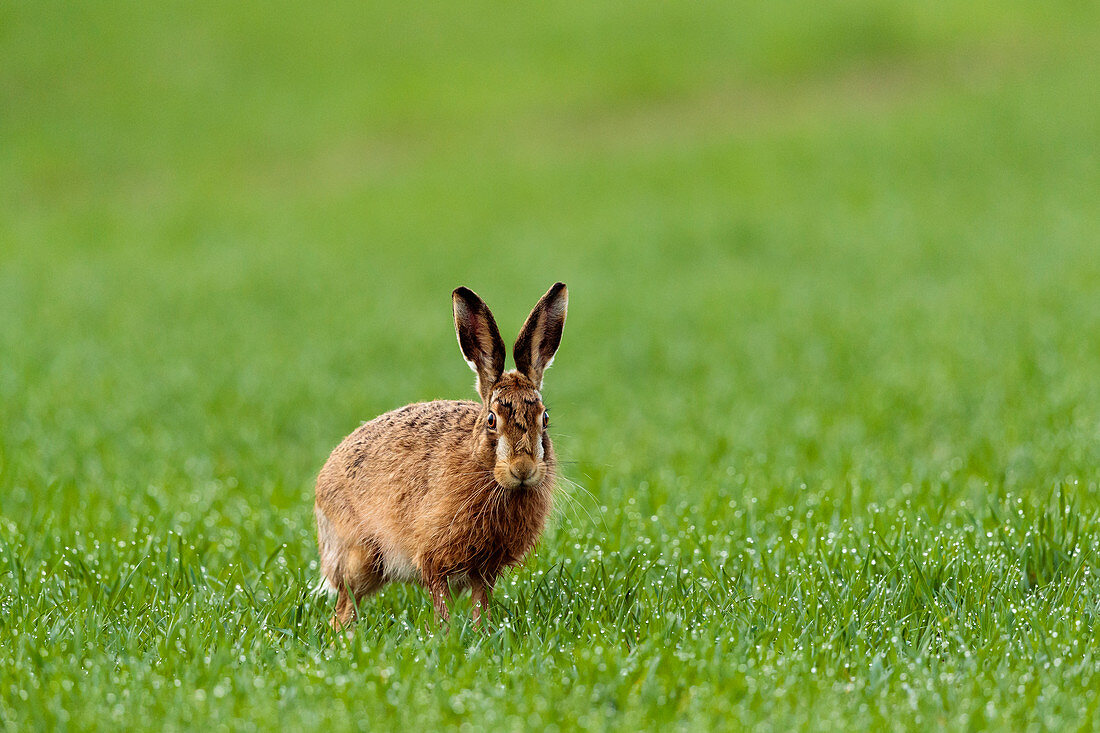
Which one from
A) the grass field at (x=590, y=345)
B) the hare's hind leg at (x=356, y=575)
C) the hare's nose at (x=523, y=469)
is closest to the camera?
the grass field at (x=590, y=345)

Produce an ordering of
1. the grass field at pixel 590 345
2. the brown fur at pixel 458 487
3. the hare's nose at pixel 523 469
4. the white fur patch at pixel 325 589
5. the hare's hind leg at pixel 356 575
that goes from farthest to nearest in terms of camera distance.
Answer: the white fur patch at pixel 325 589 < the hare's hind leg at pixel 356 575 < the brown fur at pixel 458 487 < the hare's nose at pixel 523 469 < the grass field at pixel 590 345

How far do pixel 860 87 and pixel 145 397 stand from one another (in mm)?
21267

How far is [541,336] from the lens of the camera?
4.08 meters

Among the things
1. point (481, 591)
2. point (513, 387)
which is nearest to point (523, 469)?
point (513, 387)

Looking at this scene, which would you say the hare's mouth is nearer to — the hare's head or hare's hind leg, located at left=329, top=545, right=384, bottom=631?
the hare's head

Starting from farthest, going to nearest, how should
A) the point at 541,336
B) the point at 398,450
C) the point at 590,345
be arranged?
the point at 590,345, the point at 398,450, the point at 541,336

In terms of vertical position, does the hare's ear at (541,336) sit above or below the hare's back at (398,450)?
above

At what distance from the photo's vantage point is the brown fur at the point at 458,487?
3.94 meters

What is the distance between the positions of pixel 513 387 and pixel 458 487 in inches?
17.2

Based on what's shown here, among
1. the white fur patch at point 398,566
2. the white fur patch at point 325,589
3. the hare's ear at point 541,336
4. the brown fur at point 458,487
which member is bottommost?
the white fur patch at point 325,589

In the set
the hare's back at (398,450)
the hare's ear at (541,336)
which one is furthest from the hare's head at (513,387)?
the hare's back at (398,450)

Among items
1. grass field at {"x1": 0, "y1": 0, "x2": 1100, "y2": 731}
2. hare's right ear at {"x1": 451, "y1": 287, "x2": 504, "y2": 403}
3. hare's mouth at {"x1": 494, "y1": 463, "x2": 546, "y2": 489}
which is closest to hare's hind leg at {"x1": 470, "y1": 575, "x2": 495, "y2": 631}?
grass field at {"x1": 0, "y1": 0, "x2": 1100, "y2": 731}

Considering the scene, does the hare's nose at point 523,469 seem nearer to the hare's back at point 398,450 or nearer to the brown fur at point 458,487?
the brown fur at point 458,487

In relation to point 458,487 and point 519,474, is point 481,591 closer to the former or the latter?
point 458,487
